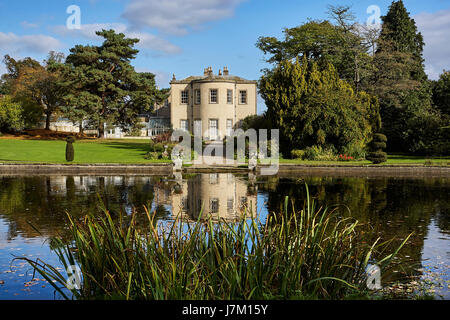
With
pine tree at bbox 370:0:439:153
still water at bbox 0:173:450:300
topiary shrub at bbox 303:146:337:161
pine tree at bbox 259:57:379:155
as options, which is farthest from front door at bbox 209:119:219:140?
still water at bbox 0:173:450:300

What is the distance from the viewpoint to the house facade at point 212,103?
42.7 m

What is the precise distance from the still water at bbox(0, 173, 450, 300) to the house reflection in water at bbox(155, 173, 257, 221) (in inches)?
1.1

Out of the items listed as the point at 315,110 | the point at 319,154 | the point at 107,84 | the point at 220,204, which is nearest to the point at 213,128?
the point at 107,84

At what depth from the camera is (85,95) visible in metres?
42.3

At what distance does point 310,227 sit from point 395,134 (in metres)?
31.4

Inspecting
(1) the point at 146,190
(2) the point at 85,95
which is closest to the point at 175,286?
(1) the point at 146,190

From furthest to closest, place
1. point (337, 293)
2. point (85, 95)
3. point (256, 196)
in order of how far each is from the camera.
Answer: point (85, 95), point (256, 196), point (337, 293)

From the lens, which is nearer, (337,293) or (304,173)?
(337,293)

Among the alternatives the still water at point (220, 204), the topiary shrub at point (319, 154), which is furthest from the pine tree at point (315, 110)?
the still water at point (220, 204)

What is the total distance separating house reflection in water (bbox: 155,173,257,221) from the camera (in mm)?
10352

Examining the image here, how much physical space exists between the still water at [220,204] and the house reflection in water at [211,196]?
28 millimetres

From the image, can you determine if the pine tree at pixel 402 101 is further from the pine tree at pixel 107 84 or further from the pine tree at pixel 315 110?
the pine tree at pixel 107 84
